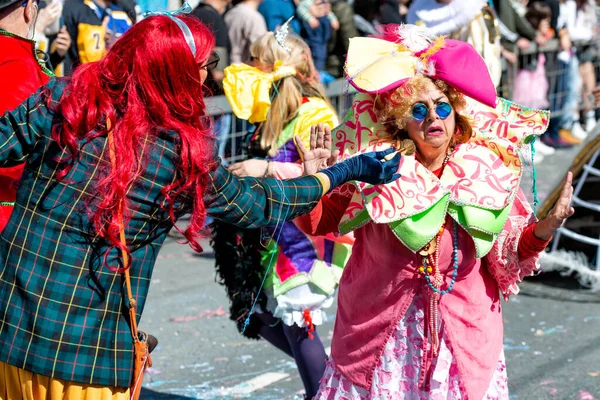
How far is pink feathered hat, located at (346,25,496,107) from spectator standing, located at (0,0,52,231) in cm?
113

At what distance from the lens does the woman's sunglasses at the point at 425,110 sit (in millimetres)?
3246

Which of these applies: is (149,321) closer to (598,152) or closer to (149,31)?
(598,152)

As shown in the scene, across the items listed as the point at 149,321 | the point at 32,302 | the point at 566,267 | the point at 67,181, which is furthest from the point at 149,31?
the point at 566,267

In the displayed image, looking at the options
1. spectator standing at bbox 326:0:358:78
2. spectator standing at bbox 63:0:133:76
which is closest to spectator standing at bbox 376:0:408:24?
spectator standing at bbox 326:0:358:78

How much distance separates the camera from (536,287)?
6.81m

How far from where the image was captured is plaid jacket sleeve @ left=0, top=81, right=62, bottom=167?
2646 mm

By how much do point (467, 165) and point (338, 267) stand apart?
135cm

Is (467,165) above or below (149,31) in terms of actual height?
below

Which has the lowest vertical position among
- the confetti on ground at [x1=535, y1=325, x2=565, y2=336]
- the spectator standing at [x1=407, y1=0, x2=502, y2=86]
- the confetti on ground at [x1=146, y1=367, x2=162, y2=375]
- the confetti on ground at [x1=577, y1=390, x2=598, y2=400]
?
the confetti on ground at [x1=535, y1=325, x2=565, y2=336]

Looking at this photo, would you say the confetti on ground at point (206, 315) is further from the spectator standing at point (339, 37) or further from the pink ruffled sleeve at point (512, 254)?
the spectator standing at point (339, 37)

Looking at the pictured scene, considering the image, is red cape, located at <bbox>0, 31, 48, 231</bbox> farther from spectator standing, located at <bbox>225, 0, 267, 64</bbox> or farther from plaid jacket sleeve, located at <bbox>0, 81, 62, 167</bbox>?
spectator standing, located at <bbox>225, 0, 267, 64</bbox>

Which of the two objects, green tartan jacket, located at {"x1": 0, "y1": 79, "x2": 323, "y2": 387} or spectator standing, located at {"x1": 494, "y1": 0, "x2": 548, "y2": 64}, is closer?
green tartan jacket, located at {"x1": 0, "y1": 79, "x2": 323, "y2": 387}

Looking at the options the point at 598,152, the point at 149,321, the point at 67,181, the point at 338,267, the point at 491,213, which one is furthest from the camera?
the point at 598,152

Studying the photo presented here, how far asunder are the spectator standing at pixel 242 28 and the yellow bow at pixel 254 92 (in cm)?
418
